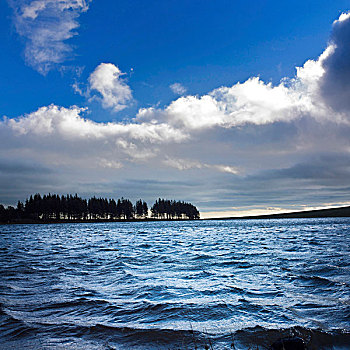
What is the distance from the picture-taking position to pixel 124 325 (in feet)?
28.1

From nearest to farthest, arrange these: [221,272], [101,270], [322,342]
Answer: [322,342] < [221,272] < [101,270]

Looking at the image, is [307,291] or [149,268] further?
[149,268]

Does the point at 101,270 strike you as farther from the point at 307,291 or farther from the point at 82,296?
the point at 307,291

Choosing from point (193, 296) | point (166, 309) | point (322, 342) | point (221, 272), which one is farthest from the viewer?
point (221, 272)

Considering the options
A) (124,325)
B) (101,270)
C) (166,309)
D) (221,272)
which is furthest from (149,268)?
(124,325)

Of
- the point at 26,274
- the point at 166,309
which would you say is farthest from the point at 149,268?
the point at 166,309

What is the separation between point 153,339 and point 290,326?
381cm

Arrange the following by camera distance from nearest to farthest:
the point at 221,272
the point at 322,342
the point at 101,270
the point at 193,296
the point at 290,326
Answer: the point at 322,342 < the point at 290,326 < the point at 193,296 < the point at 221,272 < the point at 101,270

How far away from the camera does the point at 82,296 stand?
1191 cm

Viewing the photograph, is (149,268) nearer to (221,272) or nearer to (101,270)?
(101,270)

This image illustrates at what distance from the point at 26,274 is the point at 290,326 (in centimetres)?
1494

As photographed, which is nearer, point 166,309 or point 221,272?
point 166,309

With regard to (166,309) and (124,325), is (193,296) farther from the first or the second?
(124,325)

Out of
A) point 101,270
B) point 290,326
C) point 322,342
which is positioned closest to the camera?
point 322,342
